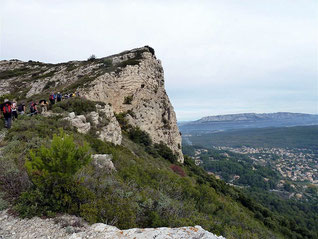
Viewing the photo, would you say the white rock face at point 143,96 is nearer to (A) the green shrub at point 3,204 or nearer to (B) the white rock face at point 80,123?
(B) the white rock face at point 80,123

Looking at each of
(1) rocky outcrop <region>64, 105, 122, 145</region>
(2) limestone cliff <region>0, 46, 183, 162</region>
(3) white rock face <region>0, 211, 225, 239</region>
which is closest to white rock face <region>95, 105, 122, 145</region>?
(1) rocky outcrop <region>64, 105, 122, 145</region>

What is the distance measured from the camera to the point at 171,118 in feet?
87.6

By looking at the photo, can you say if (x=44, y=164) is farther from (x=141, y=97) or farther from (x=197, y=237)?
(x=141, y=97)

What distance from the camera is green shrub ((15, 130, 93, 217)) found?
3.82m

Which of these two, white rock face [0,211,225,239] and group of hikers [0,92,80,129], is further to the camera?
group of hikers [0,92,80,129]

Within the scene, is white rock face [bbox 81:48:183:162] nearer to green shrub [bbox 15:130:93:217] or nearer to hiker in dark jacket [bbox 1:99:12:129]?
hiker in dark jacket [bbox 1:99:12:129]

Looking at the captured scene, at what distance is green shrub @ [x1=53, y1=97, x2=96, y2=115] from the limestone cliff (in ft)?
14.0

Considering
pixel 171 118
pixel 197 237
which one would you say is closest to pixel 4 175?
pixel 197 237

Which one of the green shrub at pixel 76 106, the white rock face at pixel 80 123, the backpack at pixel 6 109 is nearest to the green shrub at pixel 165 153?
the green shrub at pixel 76 106

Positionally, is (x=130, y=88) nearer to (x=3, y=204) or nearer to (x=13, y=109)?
(x=13, y=109)

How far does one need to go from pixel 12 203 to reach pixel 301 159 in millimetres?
134299

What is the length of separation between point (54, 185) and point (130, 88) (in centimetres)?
2022

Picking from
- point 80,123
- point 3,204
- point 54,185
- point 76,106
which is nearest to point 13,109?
point 80,123

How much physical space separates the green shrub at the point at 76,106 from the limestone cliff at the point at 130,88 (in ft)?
14.0
